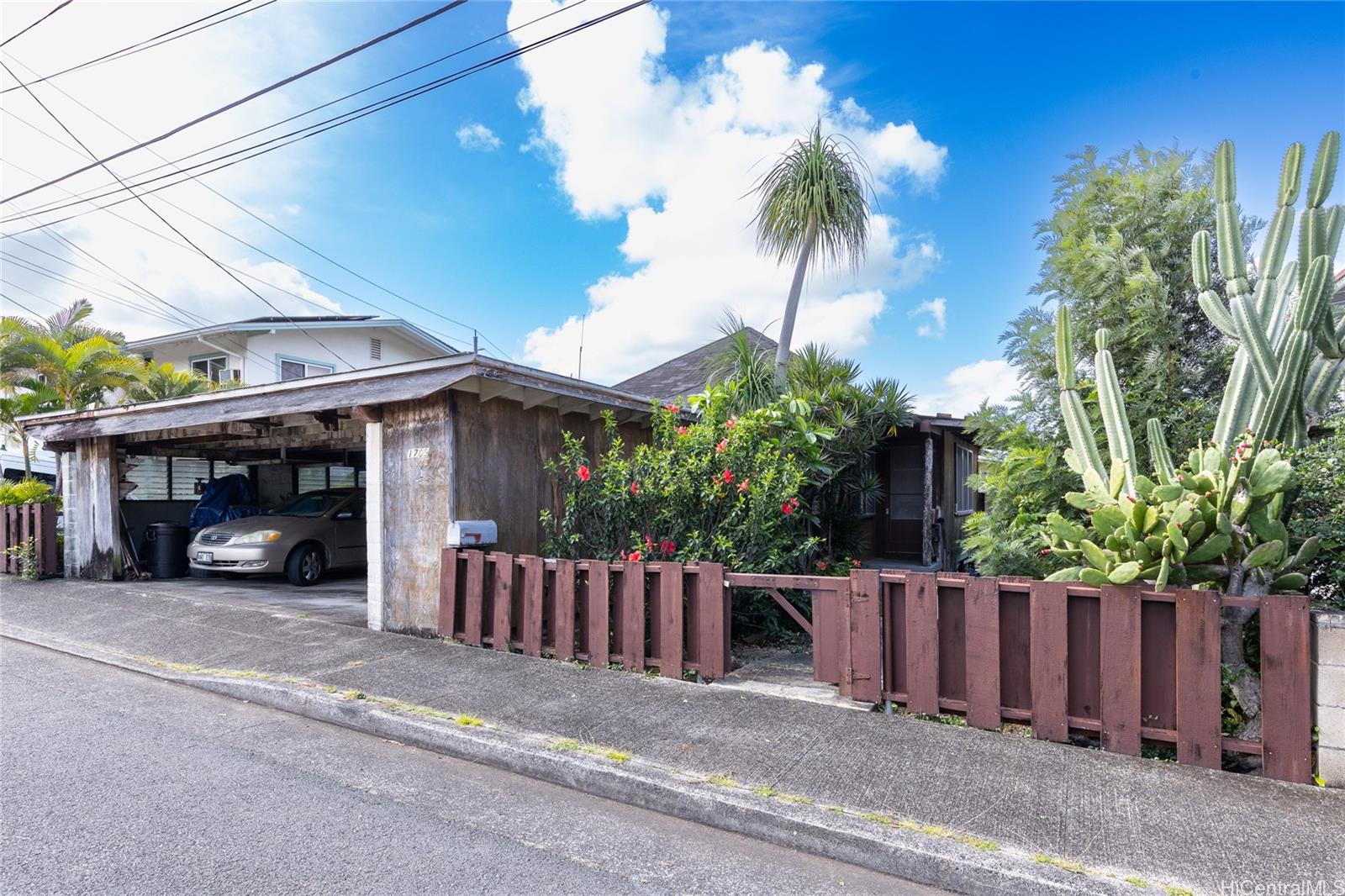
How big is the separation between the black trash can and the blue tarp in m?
1.29

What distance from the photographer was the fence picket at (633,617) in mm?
5863

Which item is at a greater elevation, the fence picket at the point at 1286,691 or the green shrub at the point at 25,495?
the green shrub at the point at 25,495

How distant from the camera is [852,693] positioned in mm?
4969

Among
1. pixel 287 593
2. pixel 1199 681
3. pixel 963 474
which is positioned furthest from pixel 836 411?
pixel 287 593

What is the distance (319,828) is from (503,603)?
302 cm

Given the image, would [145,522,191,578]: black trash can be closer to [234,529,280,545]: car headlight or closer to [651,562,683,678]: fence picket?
[234,529,280,545]: car headlight

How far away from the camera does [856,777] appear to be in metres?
3.90

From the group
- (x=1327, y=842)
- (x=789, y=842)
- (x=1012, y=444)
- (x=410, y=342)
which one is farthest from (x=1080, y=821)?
(x=410, y=342)

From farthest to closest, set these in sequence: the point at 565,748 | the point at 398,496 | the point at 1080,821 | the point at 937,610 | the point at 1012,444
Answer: the point at 398,496 → the point at 1012,444 → the point at 937,610 → the point at 565,748 → the point at 1080,821

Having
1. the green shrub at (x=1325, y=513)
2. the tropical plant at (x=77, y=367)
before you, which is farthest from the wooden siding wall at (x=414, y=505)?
the tropical plant at (x=77, y=367)

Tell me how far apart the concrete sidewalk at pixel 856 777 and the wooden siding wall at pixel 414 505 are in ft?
2.87

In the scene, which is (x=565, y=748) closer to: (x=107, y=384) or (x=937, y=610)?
(x=937, y=610)

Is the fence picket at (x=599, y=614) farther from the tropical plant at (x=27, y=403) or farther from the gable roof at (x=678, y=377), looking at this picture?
the tropical plant at (x=27, y=403)

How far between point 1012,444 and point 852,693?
2990mm
